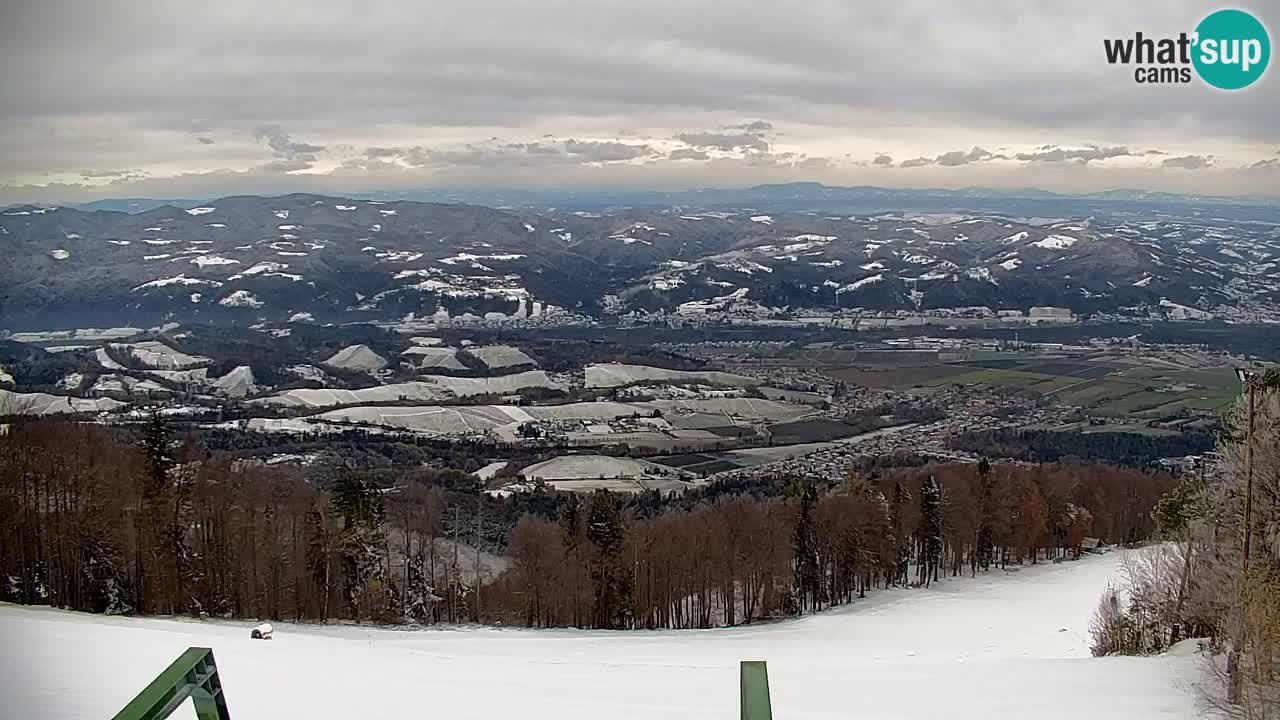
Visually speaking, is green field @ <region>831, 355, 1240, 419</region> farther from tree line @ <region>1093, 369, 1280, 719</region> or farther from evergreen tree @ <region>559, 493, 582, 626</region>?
tree line @ <region>1093, 369, 1280, 719</region>

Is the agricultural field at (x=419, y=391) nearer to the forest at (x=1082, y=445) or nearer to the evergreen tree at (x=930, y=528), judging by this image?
the forest at (x=1082, y=445)

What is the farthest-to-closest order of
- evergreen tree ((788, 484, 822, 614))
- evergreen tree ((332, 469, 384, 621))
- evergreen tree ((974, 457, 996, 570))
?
evergreen tree ((974, 457, 996, 570)) → evergreen tree ((788, 484, 822, 614)) → evergreen tree ((332, 469, 384, 621))

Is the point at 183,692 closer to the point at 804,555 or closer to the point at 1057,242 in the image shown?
the point at 804,555

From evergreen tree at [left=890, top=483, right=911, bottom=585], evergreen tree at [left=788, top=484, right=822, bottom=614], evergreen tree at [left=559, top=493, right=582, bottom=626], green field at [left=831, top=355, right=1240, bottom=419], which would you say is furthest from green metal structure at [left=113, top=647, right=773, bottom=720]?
green field at [left=831, top=355, right=1240, bottom=419]

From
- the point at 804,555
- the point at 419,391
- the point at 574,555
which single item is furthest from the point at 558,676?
the point at 419,391

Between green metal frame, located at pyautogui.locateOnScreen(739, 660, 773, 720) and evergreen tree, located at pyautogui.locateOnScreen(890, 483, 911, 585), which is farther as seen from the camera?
evergreen tree, located at pyautogui.locateOnScreen(890, 483, 911, 585)

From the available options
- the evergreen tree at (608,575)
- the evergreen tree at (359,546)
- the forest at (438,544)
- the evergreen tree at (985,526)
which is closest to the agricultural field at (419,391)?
the forest at (438,544)
